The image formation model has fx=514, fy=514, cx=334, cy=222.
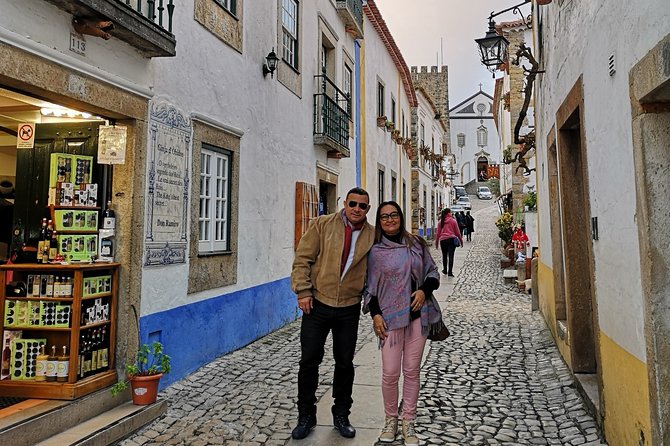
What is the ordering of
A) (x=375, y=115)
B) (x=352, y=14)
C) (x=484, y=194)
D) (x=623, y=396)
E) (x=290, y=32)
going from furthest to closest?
(x=484, y=194), (x=375, y=115), (x=352, y=14), (x=290, y=32), (x=623, y=396)

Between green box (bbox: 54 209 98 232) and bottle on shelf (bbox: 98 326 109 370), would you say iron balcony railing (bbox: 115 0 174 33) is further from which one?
bottle on shelf (bbox: 98 326 109 370)

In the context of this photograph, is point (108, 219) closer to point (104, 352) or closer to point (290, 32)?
point (104, 352)

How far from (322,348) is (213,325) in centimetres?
260

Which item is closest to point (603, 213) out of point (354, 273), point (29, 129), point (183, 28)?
point (354, 273)

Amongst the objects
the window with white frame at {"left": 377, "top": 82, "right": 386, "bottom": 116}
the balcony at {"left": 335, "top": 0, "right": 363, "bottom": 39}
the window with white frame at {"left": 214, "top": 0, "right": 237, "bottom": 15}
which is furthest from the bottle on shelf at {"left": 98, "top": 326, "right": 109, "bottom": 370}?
the window with white frame at {"left": 377, "top": 82, "right": 386, "bottom": 116}

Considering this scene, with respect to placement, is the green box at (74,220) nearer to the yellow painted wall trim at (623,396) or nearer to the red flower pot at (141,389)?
the red flower pot at (141,389)

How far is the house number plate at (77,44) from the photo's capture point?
3971mm

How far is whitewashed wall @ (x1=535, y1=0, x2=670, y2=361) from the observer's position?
2.87 metres

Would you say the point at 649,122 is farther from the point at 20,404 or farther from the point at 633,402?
the point at 20,404

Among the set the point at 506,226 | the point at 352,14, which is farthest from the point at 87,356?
the point at 506,226

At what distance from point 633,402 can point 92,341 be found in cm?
404

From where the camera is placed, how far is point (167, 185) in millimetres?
5188

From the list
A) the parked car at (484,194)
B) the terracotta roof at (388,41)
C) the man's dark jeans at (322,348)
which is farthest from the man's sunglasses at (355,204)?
the parked car at (484,194)

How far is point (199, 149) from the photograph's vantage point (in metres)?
5.80
